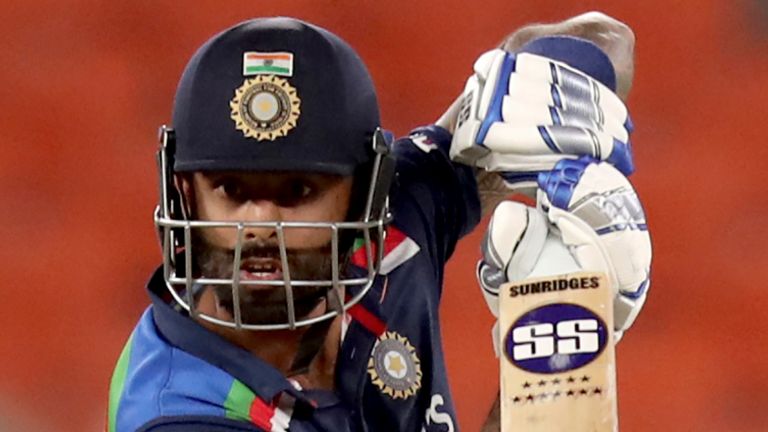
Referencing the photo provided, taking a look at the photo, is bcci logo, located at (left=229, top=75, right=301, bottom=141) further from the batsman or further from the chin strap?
the chin strap

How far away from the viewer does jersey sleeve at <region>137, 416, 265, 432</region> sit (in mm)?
1340

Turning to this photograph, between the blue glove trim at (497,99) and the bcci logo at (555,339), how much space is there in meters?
0.21

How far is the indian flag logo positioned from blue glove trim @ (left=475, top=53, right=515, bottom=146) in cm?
17

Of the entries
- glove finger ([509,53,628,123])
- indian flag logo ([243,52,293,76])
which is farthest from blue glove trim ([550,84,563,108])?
indian flag logo ([243,52,293,76])

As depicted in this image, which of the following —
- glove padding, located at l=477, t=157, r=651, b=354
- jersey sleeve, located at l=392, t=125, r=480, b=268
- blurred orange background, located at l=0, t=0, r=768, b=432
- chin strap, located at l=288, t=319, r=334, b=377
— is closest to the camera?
glove padding, located at l=477, t=157, r=651, b=354

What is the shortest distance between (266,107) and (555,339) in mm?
315

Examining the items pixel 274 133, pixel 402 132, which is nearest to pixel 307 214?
pixel 274 133

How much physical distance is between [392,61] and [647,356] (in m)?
0.59

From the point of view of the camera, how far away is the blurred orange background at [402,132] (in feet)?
8.09

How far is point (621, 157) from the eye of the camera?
1.43 metres

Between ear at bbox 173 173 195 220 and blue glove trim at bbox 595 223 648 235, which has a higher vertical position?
ear at bbox 173 173 195 220

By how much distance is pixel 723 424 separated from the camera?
8.06 feet

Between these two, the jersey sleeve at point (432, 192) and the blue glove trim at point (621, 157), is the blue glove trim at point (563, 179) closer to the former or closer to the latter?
the blue glove trim at point (621, 157)

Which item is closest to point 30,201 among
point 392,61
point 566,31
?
point 392,61
